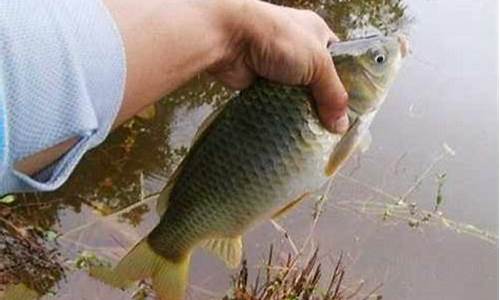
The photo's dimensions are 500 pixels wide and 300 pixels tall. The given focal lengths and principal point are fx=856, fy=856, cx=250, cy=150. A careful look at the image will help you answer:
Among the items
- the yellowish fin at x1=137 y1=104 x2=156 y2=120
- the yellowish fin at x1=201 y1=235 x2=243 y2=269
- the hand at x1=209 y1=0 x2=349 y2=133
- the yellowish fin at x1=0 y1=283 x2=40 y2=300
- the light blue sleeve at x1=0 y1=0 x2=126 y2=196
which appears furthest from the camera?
the yellowish fin at x1=0 y1=283 x2=40 y2=300

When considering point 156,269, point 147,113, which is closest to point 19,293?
point 147,113

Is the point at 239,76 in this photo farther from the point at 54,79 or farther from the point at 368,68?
the point at 54,79

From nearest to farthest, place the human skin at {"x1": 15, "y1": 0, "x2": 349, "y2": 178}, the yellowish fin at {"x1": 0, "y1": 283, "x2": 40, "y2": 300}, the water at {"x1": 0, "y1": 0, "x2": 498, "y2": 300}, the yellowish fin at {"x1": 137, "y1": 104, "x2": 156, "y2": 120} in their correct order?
the human skin at {"x1": 15, "y1": 0, "x2": 349, "y2": 178} < the yellowish fin at {"x1": 137, "y1": 104, "x2": 156, "y2": 120} < the yellowish fin at {"x1": 0, "y1": 283, "x2": 40, "y2": 300} < the water at {"x1": 0, "y1": 0, "x2": 498, "y2": 300}

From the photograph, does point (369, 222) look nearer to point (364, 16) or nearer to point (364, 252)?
point (364, 252)

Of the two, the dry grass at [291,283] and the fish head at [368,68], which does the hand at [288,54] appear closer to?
the fish head at [368,68]

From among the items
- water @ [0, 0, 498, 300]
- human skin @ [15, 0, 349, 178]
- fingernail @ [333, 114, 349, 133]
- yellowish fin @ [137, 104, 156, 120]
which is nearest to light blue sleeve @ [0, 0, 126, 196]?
human skin @ [15, 0, 349, 178]

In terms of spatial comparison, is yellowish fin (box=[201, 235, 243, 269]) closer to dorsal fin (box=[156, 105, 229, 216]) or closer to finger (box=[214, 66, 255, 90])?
dorsal fin (box=[156, 105, 229, 216])

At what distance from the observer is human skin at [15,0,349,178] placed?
4.07 feet

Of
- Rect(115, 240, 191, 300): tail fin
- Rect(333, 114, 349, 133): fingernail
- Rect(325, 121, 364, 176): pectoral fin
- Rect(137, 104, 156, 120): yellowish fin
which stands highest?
Rect(333, 114, 349, 133): fingernail

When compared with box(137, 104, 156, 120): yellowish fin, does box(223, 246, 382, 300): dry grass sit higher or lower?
lower

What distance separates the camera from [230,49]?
1.41m

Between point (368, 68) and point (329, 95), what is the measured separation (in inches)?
3.7

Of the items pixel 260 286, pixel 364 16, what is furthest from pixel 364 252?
pixel 364 16

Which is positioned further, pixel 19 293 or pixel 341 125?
pixel 19 293
